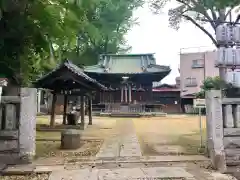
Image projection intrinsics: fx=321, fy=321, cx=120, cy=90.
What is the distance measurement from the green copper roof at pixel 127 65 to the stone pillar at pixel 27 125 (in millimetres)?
27622

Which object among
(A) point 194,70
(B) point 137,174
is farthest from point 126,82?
(B) point 137,174

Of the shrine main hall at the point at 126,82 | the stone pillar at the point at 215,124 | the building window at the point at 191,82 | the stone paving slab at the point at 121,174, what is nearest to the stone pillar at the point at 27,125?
the stone paving slab at the point at 121,174

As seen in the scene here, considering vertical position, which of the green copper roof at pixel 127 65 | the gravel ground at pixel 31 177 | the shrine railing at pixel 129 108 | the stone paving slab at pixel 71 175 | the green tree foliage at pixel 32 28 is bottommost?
Answer: the gravel ground at pixel 31 177

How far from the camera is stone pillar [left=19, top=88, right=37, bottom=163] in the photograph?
25.9 feet

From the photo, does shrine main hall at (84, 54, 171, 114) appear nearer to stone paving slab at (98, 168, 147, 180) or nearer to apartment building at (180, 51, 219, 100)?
apartment building at (180, 51, 219, 100)

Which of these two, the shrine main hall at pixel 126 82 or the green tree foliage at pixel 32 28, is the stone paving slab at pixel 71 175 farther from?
the shrine main hall at pixel 126 82

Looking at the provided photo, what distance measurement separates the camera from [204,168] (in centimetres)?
751

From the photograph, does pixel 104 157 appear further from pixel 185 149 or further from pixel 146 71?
pixel 146 71

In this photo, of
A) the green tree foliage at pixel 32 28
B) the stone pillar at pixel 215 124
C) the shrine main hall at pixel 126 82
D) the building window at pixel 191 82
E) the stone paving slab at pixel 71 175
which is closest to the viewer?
the stone paving slab at pixel 71 175

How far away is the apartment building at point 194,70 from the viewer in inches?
1759

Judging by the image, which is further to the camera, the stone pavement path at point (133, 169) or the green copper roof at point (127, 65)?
the green copper roof at point (127, 65)

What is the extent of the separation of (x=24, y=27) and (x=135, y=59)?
101 ft

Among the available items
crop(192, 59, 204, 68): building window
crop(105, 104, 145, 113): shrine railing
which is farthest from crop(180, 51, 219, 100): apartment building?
crop(105, 104, 145, 113): shrine railing

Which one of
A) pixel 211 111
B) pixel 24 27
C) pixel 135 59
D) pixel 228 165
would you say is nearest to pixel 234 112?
pixel 211 111
